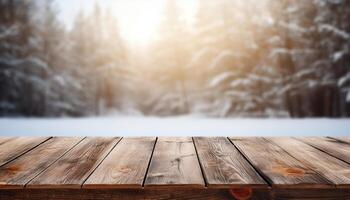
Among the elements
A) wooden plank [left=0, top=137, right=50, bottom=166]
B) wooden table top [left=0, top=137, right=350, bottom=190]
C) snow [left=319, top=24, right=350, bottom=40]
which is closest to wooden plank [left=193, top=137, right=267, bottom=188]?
wooden table top [left=0, top=137, right=350, bottom=190]

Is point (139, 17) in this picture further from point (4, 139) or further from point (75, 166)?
point (75, 166)

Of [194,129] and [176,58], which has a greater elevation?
[176,58]

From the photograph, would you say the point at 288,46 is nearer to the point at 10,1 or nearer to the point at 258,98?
the point at 258,98

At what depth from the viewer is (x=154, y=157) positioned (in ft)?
4.58

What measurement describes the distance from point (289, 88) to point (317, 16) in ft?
9.20

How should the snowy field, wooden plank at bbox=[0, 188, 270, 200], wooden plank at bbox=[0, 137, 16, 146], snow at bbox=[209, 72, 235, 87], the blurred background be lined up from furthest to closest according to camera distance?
the blurred background, snow at bbox=[209, 72, 235, 87], the snowy field, wooden plank at bbox=[0, 137, 16, 146], wooden plank at bbox=[0, 188, 270, 200]

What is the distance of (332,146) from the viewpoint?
66.3 inches

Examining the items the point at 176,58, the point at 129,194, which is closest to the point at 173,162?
the point at 129,194

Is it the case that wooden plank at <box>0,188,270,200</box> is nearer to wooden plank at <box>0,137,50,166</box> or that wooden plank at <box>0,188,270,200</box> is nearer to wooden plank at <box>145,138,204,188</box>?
wooden plank at <box>145,138,204,188</box>

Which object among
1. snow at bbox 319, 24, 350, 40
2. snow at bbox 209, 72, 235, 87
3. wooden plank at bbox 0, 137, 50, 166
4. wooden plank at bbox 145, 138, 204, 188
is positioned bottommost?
wooden plank at bbox 145, 138, 204, 188

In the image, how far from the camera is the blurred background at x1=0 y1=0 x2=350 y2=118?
→ 12.1m

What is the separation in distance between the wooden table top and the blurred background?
402 inches

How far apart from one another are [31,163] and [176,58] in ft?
51.7

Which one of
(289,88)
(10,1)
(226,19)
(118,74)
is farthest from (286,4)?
(10,1)
